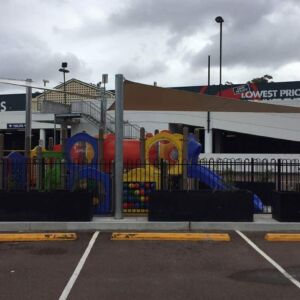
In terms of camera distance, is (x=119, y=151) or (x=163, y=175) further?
(x=163, y=175)

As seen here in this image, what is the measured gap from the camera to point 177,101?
15016 mm

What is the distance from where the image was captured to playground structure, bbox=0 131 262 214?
14.6m

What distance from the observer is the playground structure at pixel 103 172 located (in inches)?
577

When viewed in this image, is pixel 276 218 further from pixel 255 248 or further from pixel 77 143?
pixel 77 143

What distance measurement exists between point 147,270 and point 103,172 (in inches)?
254

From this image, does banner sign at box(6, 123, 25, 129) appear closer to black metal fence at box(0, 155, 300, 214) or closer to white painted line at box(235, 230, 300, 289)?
black metal fence at box(0, 155, 300, 214)

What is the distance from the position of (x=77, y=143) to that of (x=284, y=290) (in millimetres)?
10262

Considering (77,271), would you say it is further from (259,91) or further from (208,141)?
(259,91)

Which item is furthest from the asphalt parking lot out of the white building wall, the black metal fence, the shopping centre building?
the white building wall

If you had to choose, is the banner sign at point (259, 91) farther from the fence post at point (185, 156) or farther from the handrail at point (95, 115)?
the fence post at point (185, 156)

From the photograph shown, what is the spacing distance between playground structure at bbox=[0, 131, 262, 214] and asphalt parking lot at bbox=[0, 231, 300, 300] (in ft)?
10.0

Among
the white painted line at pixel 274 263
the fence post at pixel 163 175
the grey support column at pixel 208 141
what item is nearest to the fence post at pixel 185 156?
the fence post at pixel 163 175

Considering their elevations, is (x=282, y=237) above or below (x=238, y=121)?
below

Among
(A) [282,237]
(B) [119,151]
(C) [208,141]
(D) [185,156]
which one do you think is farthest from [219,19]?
(A) [282,237]
